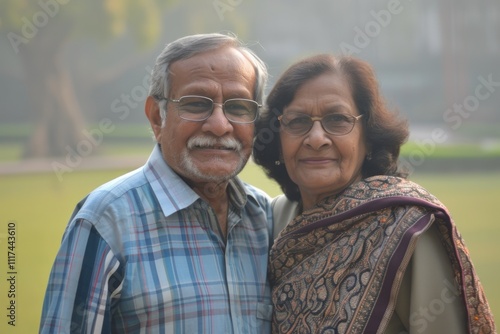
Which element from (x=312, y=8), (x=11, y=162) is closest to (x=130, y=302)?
(x=11, y=162)

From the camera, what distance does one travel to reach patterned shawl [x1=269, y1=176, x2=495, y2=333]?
2.36m

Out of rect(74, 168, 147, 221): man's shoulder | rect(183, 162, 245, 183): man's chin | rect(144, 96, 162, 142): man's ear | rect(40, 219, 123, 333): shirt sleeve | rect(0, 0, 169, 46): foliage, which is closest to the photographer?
rect(40, 219, 123, 333): shirt sleeve

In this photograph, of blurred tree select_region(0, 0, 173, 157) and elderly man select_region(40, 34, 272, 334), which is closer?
elderly man select_region(40, 34, 272, 334)

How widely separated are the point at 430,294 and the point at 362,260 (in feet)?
0.96

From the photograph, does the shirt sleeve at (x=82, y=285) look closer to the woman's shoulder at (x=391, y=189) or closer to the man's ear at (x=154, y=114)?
the man's ear at (x=154, y=114)

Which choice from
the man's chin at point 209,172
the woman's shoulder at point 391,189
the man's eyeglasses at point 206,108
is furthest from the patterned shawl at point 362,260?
the man's eyeglasses at point 206,108

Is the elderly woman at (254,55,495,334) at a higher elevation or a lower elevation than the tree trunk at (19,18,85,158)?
lower

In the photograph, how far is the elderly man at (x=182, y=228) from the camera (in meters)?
2.36

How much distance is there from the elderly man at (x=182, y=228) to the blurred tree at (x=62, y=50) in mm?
12402

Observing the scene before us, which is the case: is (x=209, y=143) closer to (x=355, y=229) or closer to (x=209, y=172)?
(x=209, y=172)

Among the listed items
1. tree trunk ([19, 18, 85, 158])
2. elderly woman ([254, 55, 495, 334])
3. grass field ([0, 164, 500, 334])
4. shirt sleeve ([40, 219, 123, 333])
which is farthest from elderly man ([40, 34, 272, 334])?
tree trunk ([19, 18, 85, 158])

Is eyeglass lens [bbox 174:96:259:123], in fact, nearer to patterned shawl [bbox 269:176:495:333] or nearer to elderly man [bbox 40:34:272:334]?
elderly man [bbox 40:34:272:334]

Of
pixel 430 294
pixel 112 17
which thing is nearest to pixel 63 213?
pixel 112 17

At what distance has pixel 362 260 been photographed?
2441 millimetres
